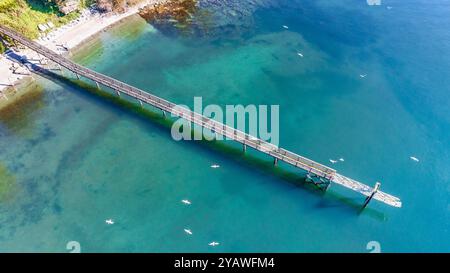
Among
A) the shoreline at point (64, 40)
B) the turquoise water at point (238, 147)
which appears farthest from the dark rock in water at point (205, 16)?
the shoreline at point (64, 40)

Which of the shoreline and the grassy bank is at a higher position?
the grassy bank

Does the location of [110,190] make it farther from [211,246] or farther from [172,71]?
[172,71]

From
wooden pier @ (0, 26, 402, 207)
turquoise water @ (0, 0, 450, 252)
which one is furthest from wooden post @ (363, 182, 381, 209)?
turquoise water @ (0, 0, 450, 252)

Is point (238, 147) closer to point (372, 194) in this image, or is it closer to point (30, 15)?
point (372, 194)

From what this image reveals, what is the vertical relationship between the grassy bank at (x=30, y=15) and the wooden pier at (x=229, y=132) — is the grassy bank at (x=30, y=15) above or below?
above

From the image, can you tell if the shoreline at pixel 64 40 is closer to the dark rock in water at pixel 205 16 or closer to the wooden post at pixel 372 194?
the dark rock in water at pixel 205 16

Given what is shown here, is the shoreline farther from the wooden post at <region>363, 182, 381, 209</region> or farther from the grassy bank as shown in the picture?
the wooden post at <region>363, 182, 381, 209</region>
